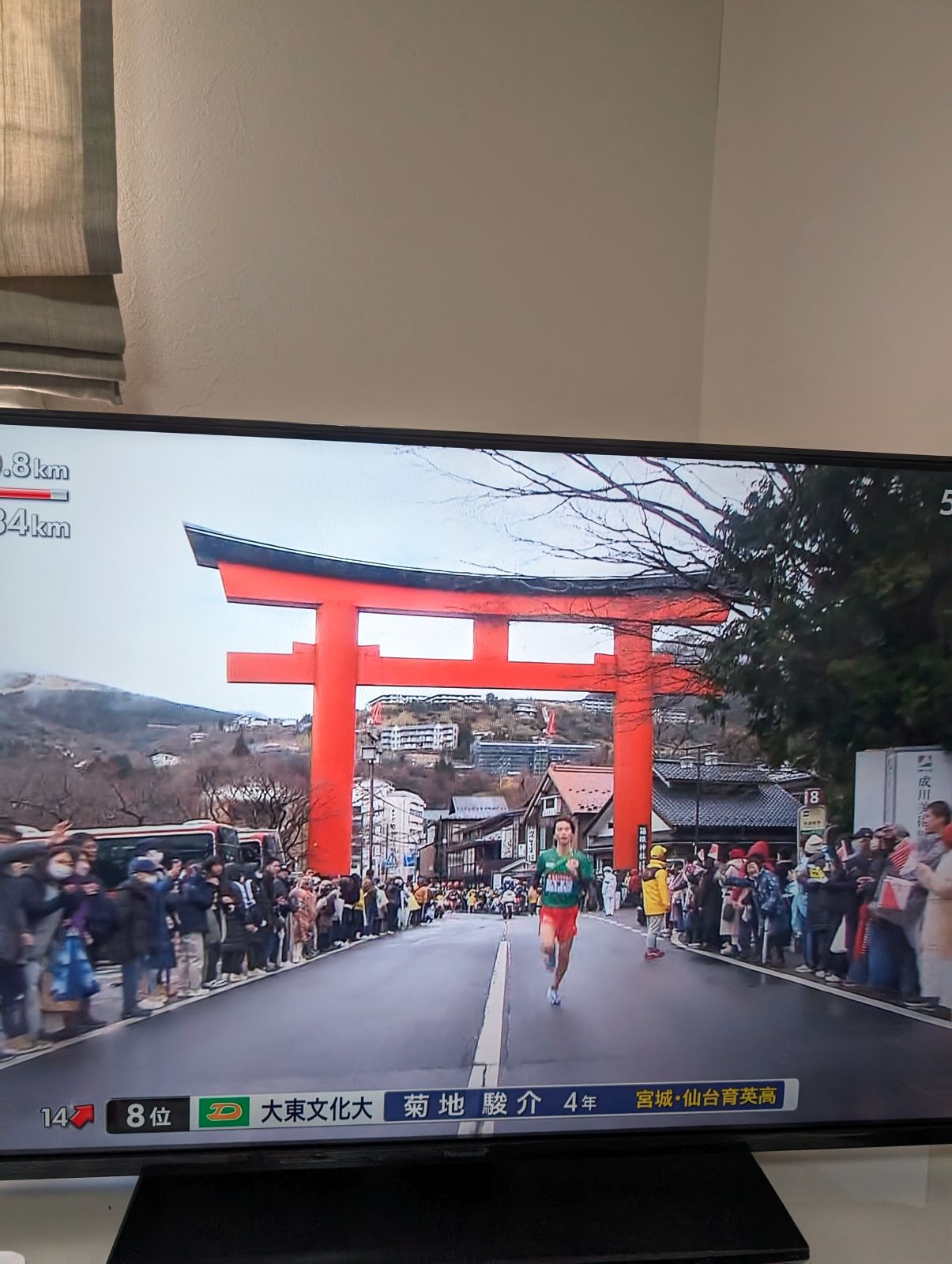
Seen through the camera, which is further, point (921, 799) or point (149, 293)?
point (149, 293)

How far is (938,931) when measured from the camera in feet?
3.48

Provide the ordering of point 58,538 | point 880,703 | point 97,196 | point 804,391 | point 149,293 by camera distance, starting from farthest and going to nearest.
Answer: point 804,391
point 149,293
point 97,196
point 880,703
point 58,538

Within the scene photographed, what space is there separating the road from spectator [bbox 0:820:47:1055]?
0.13 ft

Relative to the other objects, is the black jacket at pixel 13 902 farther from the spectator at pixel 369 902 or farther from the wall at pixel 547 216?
the wall at pixel 547 216

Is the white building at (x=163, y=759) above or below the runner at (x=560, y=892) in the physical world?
above

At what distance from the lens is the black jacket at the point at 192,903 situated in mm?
973

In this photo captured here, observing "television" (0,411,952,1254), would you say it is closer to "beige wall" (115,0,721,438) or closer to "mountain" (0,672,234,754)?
"mountain" (0,672,234,754)

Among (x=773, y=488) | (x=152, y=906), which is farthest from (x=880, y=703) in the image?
(x=152, y=906)

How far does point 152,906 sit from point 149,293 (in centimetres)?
91

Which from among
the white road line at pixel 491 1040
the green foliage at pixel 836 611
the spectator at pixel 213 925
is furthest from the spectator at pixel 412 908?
the green foliage at pixel 836 611

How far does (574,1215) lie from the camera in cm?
101

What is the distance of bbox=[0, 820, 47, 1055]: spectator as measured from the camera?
953 mm

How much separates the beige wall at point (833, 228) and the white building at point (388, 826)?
0.91 m

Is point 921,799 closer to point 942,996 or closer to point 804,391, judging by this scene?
point 942,996
